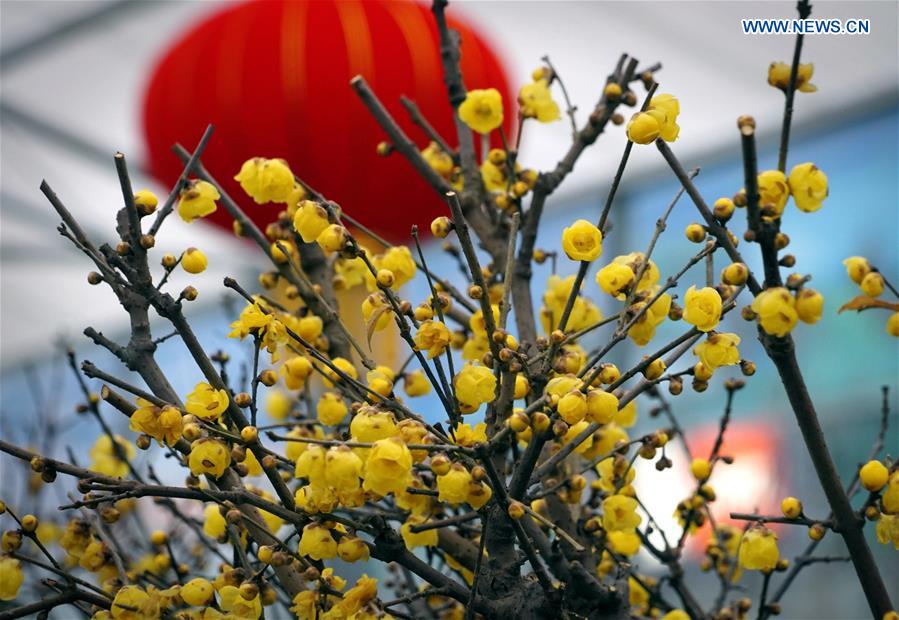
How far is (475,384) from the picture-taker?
1.82 ft

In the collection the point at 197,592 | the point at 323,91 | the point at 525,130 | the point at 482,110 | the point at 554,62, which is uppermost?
the point at 554,62

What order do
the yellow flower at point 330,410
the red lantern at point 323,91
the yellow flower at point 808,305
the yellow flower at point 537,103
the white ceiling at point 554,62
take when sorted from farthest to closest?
1. the white ceiling at point 554,62
2. the red lantern at point 323,91
3. the yellow flower at point 537,103
4. the yellow flower at point 330,410
5. the yellow flower at point 808,305

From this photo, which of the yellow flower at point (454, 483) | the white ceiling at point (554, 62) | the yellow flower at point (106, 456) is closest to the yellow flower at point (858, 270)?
the yellow flower at point (454, 483)

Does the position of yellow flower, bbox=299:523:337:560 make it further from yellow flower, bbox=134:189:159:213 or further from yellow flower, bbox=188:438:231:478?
yellow flower, bbox=134:189:159:213

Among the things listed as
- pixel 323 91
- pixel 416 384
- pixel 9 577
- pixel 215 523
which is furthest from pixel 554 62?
pixel 9 577

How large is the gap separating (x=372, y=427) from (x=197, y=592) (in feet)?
0.51

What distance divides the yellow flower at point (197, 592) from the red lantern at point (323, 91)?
946 millimetres

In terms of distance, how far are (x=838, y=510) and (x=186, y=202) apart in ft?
1.35

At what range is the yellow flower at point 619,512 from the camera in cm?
66

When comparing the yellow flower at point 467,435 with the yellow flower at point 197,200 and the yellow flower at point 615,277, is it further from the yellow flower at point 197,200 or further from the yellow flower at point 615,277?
the yellow flower at point 197,200

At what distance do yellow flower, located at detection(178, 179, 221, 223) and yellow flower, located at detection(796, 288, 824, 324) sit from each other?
35cm

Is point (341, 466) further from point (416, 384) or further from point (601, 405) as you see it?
point (416, 384)

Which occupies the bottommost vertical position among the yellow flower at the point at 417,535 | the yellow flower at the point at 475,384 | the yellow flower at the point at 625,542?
the yellow flower at the point at 417,535

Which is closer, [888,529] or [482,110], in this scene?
[888,529]
